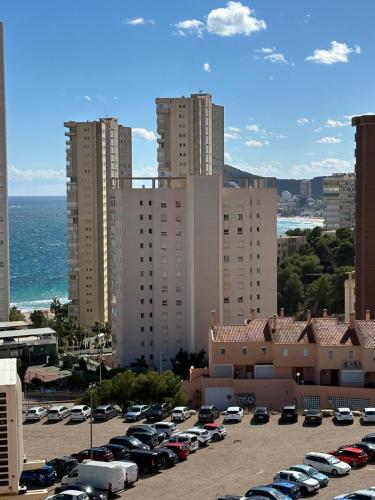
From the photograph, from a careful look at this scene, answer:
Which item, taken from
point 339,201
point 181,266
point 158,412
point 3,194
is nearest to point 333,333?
point 158,412

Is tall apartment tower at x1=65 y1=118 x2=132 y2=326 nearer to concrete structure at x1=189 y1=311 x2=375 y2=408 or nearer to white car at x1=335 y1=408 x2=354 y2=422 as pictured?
concrete structure at x1=189 y1=311 x2=375 y2=408

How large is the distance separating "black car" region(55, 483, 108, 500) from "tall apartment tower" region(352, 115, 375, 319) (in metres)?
33.9

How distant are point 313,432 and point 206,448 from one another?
159 inches

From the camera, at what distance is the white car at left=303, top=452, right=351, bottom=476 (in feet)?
73.4

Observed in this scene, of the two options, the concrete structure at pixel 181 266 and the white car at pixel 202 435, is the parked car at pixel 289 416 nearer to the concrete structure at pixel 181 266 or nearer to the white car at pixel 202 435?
the white car at pixel 202 435

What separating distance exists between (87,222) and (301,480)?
204 feet

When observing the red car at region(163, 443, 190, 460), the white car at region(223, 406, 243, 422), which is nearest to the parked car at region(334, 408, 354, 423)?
the white car at region(223, 406, 243, 422)

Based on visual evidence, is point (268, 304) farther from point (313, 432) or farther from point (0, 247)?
point (313, 432)

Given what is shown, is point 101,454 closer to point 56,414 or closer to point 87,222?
point 56,414

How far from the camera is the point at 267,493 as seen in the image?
1981 cm

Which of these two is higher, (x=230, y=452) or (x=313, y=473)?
(x=313, y=473)

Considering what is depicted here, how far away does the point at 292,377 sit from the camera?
37406 millimetres

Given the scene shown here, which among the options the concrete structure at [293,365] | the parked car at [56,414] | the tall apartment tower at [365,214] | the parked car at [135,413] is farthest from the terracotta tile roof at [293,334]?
the tall apartment tower at [365,214]

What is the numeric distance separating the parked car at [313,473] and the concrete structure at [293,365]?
530 inches
